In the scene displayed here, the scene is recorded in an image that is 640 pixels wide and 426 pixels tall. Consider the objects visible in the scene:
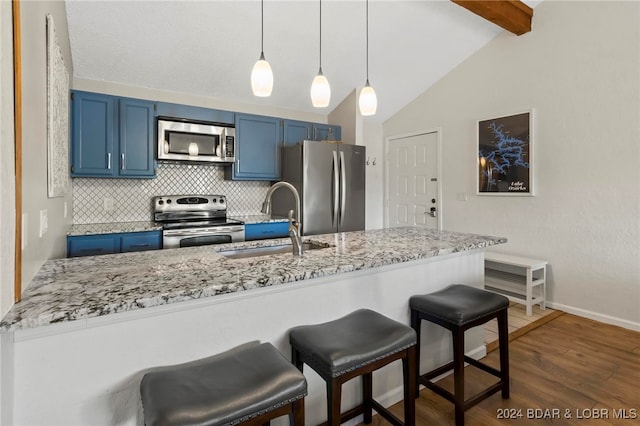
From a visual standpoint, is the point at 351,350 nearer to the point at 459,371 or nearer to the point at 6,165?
the point at 459,371

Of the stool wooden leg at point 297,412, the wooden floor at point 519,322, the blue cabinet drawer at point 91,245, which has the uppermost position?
the blue cabinet drawer at point 91,245

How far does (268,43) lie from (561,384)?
3572 millimetres

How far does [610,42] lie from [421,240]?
105 inches

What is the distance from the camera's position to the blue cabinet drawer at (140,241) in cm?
291

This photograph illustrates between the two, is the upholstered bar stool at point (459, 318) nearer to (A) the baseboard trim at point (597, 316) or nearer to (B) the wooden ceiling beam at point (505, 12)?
(A) the baseboard trim at point (597, 316)

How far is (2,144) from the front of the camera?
818mm

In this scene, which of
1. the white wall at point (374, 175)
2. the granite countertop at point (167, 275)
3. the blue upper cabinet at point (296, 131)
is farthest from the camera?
the white wall at point (374, 175)

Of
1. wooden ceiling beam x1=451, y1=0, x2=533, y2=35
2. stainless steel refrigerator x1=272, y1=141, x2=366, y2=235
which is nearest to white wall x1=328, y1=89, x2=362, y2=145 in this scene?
stainless steel refrigerator x1=272, y1=141, x2=366, y2=235

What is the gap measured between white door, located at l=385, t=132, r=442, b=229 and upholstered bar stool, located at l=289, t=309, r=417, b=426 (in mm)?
3261

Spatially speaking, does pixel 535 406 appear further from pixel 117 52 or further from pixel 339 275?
pixel 117 52

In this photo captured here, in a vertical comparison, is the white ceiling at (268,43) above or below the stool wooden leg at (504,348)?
above

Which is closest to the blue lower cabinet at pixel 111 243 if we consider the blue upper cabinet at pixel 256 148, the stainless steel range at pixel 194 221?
the stainless steel range at pixel 194 221

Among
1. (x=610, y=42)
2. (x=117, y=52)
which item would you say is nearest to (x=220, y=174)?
(x=117, y=52)

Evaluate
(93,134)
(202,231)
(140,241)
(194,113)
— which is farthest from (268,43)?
(140,241)
